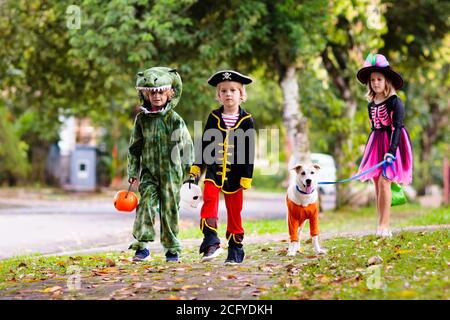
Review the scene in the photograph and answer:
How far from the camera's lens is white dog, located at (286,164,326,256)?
893 cm

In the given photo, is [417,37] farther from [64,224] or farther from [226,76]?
[226,76]

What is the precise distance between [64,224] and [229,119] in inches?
421

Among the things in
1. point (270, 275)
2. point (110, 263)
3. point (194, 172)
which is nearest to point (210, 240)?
point (194, 172)

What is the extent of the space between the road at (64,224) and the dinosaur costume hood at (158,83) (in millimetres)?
4572

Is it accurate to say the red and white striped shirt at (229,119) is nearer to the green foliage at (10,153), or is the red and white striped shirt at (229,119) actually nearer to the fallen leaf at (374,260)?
the fallen leaf at (374,260)

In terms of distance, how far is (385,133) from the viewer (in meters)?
10.4

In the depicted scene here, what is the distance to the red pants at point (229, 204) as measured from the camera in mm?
8922

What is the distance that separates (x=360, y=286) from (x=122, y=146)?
31.6 meters

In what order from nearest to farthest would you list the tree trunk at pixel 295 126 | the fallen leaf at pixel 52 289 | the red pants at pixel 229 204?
1. the fallen leaf at pixel 52 289
2. the red pants at pixel 229 204
3. the tree trunk at pixel 295 126

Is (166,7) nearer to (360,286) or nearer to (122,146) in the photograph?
(360,286)

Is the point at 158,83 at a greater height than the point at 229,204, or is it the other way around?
the point at 158,83

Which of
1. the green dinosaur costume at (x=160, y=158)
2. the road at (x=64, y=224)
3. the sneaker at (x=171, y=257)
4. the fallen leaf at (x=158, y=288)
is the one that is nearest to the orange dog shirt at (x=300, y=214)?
the green dinosaur costume at (x=160, y=158)

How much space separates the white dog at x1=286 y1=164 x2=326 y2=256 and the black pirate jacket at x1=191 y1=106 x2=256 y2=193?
54 centimetres

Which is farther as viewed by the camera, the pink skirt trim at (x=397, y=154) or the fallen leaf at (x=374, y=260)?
the pink skirt trim at (x=397, y=154)
